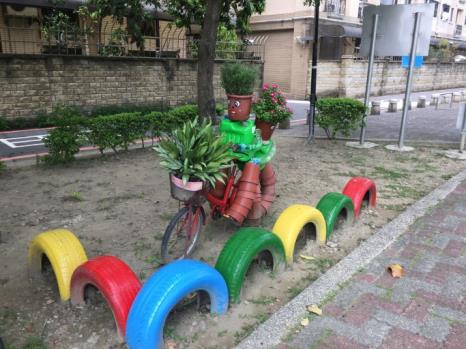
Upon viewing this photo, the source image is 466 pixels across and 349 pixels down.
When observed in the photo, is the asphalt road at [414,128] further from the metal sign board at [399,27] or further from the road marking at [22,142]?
the road marking at [22,142]

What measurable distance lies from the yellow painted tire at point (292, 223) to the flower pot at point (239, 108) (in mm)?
1141

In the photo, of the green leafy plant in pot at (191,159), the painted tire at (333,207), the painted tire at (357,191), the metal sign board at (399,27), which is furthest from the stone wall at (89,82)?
the painted tire at (333,207)

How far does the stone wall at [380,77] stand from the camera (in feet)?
68.9

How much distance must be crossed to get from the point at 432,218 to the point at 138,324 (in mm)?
Answer: 4050

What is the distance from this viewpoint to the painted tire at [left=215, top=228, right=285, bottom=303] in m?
3.25

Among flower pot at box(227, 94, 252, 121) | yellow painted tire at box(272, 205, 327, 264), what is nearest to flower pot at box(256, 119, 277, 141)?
flower pot at box(227, 94, 252, 121)

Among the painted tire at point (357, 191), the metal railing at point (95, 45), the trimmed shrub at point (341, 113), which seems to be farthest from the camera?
the metal railing at point (95, 45)

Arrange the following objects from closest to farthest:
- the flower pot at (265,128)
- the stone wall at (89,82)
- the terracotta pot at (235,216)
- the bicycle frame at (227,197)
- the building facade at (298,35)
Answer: the terracotta pot at (235,216) → the bicycle frame at (227,197) → the flower pot at (265,128) → the stone wall at (89,82) → the building facade at (298,35)

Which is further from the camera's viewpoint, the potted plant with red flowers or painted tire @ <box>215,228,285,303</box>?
the potted plant with red flowers

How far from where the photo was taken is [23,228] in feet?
15.5

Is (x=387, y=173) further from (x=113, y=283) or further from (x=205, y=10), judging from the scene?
(x=205, y=10)

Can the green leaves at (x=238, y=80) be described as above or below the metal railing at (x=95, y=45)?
below

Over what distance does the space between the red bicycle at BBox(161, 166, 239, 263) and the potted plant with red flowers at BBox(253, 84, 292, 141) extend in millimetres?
1163

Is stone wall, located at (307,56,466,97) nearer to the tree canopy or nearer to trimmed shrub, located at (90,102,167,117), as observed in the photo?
trimmed shrub, located at (90,102,167,117)
